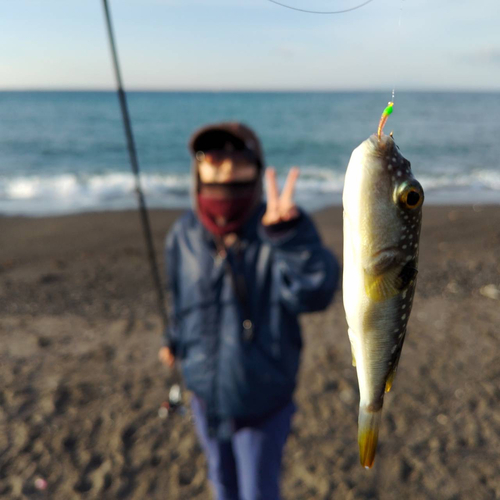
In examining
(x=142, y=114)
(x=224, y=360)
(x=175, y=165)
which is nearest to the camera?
(x=224, y=360)

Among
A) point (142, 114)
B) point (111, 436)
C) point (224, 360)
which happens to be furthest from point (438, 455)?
point (142, 114)

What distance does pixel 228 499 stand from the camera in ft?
11.1

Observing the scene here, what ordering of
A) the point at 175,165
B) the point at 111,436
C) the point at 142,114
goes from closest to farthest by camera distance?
1. the point at 111,436
2. the point at 175,165
3. the point at 142,114

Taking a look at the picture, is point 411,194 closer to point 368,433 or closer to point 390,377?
point 390,377

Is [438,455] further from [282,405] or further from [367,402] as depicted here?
[367,402]

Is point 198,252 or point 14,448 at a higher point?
point 198,252

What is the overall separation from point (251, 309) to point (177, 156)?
2388cm

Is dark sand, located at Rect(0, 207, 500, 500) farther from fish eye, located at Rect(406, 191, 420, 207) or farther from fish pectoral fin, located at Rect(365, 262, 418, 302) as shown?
fish eye, located at Rect(406, 191, 420, 207)

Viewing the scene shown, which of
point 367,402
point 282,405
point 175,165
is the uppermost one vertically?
point 367,402

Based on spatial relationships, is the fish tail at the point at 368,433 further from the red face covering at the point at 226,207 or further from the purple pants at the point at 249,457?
the red face covering at the point at 226,207

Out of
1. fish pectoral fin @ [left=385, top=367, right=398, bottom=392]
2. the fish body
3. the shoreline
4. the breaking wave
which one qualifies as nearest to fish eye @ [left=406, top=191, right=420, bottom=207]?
the fish body

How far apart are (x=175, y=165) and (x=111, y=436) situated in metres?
20.4

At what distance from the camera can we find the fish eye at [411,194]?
111 centimetres

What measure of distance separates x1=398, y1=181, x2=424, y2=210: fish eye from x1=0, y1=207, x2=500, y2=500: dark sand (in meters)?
3.50
